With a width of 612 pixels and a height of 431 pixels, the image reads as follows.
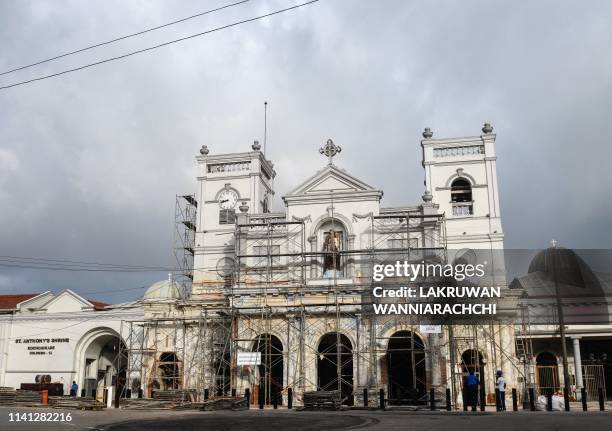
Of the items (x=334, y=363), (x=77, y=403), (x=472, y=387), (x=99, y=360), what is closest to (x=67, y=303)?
(x=99, y=360)

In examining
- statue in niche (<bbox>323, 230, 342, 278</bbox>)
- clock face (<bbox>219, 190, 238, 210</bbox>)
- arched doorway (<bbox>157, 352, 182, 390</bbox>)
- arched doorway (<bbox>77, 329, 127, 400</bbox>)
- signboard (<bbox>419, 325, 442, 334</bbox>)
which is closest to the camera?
signboard (<bbox>419, 325, 442, 334</bbox>)

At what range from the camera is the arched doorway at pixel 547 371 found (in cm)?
3744

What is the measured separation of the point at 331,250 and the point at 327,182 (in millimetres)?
4404

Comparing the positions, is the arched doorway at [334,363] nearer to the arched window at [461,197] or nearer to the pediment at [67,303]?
the arched window at [461,197]

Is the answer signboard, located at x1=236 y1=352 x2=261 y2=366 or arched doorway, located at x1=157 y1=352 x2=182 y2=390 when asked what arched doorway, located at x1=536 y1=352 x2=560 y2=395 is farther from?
arched doorway, located at x1=157 y1=352 x2=182 y2=390

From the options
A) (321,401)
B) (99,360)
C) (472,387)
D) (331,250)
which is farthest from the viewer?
(99,360)

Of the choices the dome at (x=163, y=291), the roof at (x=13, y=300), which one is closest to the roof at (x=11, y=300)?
the roof at (x=13, y=300)

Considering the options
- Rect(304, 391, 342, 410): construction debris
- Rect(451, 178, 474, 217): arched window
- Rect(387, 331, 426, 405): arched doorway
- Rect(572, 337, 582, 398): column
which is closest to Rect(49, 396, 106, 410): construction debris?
Rect(304, 391, 342, 410): construction debris

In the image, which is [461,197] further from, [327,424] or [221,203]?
[327,424]

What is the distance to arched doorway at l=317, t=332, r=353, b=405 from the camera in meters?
32.9

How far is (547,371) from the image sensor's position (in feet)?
125

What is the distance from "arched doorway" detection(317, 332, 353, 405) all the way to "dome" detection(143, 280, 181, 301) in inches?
454

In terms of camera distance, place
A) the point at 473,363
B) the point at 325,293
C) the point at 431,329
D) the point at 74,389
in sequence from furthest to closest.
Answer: the point at 74,389 → the point at 325,293 → the point at 473,363 → the point at 431,329

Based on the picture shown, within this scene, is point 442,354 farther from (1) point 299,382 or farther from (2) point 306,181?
(2) point 306,181
